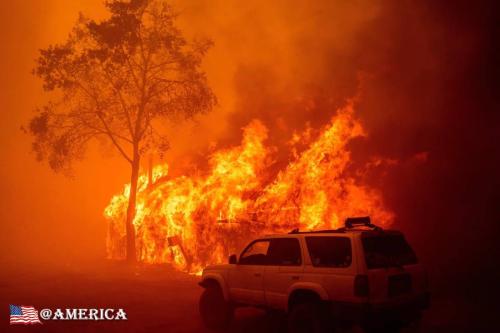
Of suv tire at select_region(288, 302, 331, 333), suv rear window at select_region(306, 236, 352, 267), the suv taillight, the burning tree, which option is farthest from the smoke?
the suv taillight

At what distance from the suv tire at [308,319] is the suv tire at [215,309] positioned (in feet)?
6.73

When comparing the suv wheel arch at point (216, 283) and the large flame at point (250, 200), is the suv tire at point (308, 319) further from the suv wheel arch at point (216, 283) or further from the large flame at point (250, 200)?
the large flame at point (250, 200)

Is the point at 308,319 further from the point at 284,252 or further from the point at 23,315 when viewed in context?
the point at 23,315

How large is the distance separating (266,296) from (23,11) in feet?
160

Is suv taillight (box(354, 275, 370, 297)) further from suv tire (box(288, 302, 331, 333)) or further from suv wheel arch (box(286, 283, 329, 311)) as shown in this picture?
suv tire (box(288, 302, 331, 333))

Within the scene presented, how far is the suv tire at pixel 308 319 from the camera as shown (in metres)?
6.93

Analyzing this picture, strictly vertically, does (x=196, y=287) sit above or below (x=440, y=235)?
below

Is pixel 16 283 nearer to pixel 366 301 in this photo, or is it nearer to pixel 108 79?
pixel 108 79

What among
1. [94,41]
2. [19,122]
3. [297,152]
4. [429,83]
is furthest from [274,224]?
[19,122]

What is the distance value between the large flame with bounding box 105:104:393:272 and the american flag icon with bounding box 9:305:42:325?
7119 millimetres

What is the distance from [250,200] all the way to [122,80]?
924 cm

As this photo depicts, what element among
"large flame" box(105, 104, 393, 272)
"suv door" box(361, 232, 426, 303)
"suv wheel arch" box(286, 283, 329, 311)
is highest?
"large flame" box(105, 104, 393, 272)

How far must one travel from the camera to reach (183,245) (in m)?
18.7

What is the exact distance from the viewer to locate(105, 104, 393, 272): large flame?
15430 mm
